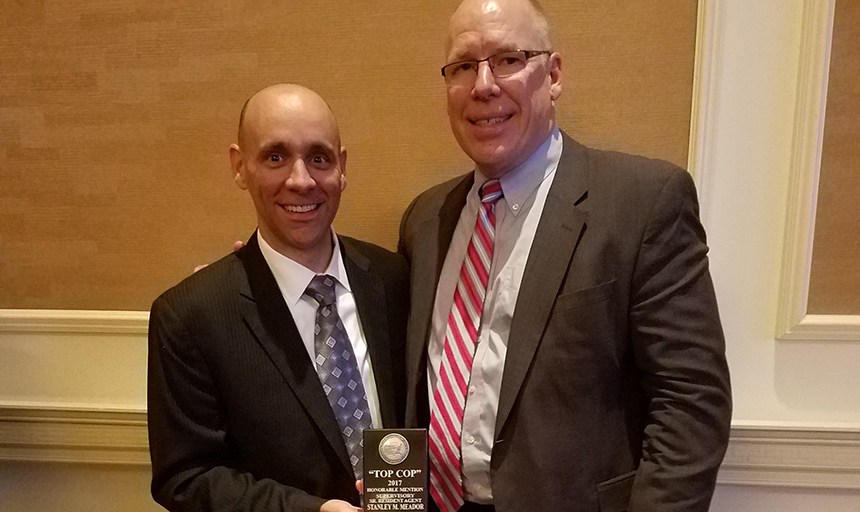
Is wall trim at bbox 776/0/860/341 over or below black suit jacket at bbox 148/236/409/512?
over

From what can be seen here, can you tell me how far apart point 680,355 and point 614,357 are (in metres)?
0.13

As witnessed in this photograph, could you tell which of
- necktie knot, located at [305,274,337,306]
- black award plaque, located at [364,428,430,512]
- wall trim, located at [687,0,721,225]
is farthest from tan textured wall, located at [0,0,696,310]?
black award plaque, located at [364,428,430,512]

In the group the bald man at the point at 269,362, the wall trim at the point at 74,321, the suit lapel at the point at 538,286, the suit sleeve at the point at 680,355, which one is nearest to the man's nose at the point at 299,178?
the bald man at the point at 269,362

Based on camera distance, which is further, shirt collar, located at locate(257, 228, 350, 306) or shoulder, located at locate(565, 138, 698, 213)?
shirt collar, located at locate(257, 228, 350, 306)

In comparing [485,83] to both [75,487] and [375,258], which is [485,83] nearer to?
[375,258]

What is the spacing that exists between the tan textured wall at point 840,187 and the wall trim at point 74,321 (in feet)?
6.47

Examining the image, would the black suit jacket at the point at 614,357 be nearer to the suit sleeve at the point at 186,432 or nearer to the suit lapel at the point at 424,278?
the suit lapel at the point at 424,278

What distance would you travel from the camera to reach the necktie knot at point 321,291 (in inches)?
52.1

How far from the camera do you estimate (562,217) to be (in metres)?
1.22

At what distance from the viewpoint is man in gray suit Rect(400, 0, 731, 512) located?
1.15 meters

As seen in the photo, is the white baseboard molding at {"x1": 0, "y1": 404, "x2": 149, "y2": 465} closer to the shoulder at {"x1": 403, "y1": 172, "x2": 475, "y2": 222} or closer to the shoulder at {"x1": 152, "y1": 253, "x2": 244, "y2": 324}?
the shoulder at {"x1": 152, "y1": 253, "x2": 244, "y2": 324}

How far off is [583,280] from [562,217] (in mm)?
141

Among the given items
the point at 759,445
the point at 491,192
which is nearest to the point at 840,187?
the point at 759,445

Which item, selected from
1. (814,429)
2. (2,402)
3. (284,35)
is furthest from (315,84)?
(814,429)
